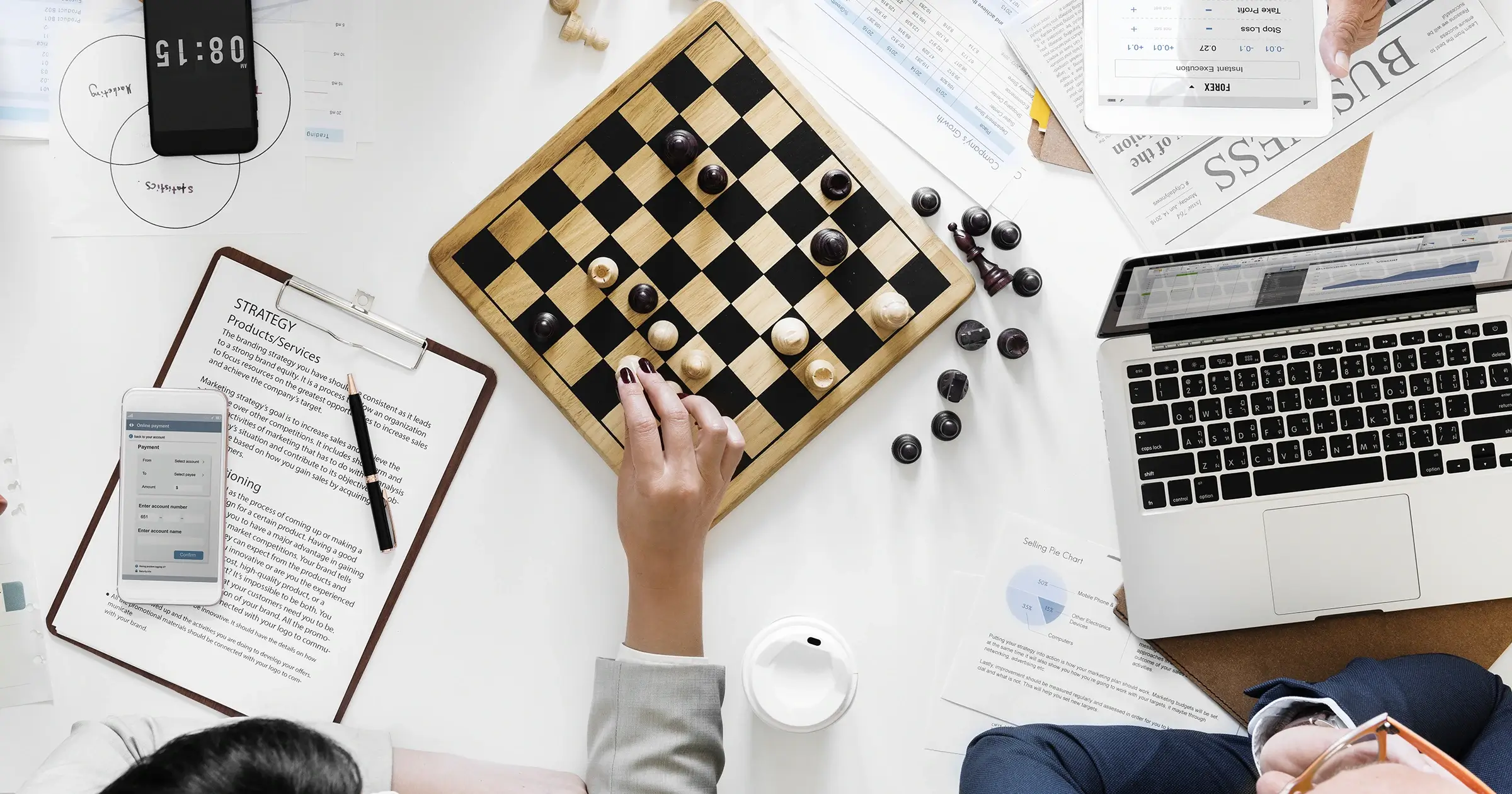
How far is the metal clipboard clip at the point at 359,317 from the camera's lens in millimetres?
1263

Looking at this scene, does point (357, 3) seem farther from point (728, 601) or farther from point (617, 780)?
point (617, 780)

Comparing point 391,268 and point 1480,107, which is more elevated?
point 1480,107

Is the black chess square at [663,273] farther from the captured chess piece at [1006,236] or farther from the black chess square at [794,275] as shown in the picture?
the captured chess piece at [1006,236]

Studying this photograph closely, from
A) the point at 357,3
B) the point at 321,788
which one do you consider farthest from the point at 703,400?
the point at 357,3

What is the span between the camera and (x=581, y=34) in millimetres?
1251

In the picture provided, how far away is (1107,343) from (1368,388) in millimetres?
338

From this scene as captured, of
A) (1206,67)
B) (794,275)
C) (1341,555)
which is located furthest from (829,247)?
(1341,555)

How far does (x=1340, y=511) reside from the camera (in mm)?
1246

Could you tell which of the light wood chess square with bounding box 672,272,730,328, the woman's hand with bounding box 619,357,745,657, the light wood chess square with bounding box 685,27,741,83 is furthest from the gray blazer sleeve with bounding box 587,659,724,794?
the light wood chess square with bounding box 685,27,741,83

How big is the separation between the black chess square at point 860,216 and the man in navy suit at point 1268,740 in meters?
0.68

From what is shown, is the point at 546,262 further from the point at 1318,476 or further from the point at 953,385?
the point at 1318,476

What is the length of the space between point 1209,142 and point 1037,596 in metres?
0.66

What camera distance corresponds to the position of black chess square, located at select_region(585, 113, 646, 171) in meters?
1.26

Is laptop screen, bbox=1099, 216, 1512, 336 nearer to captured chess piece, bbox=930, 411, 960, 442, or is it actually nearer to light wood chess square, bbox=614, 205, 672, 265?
captured chess piece, bbox=930, 411, 960, 442
